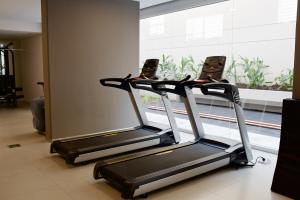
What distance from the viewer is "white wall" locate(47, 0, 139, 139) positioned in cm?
493

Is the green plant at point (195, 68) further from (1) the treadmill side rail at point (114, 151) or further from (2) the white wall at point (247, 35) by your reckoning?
(1) the treadmill side rail at point (114, 151)

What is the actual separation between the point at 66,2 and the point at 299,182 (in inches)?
174

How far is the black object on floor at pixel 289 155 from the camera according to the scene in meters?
2.88

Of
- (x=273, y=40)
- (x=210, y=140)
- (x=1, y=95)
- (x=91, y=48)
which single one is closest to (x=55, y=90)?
(x=91, y=48)

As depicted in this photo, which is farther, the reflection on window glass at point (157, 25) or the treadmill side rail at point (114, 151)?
the reflection on window glass at point (157, 25)

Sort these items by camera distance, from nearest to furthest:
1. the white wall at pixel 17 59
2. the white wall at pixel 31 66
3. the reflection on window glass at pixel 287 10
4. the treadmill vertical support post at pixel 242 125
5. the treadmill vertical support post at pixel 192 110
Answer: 1. the treadmill vertical support post at pixel 242 125
2. the treadmill vertical support post at pixel 192 110
3. the reflection on window glass at pixel 287 10
4. the white wall at pixel 31 66
5. the white wall at pixel 17 59

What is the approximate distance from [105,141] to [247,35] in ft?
9.77

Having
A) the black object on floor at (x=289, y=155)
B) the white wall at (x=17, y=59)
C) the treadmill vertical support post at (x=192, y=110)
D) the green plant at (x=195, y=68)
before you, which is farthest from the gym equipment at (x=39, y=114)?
the white wall at (x=17, y=59)

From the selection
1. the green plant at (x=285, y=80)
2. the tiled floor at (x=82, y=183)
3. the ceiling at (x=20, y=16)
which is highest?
the ceiling at (x=20, y=16)

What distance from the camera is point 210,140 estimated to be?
404 cm

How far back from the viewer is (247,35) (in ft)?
15.9

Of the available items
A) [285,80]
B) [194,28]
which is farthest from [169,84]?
[194,28]

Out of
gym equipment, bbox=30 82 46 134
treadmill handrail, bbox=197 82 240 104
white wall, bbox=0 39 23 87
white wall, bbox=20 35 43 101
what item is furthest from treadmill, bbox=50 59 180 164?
white wall, bbox=0 39 23 87

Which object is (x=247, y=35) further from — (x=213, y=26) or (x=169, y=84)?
(x=169, y=84)
